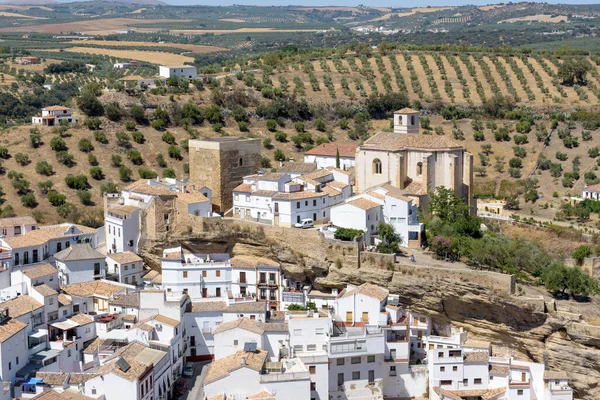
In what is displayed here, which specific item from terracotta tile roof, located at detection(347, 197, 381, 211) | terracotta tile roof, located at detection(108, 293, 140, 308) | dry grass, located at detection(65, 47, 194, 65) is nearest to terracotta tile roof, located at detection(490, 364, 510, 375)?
terracotta tile roof, located at detection(347, 197, 381, 211)

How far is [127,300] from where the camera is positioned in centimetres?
3416

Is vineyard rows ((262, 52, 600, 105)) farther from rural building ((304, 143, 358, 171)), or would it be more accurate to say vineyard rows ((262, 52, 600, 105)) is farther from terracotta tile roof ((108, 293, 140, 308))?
terracotta tile roof ((108, 293, 140, 308))

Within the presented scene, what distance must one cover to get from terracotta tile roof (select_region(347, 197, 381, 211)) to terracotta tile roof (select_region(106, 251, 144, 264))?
9.83 meters

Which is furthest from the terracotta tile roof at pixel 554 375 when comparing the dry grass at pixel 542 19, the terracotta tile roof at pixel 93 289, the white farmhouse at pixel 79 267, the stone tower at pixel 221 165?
the dry grass at pixel 542 19

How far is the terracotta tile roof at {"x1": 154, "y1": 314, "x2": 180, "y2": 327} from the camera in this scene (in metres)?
31.8

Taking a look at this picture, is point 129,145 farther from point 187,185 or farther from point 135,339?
point 135,339

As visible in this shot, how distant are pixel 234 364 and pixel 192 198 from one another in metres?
11.3

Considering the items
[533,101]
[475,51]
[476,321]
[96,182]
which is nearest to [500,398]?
[476,321]

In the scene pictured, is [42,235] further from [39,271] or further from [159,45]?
[159,45]

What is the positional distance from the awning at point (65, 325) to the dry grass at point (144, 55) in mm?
75825

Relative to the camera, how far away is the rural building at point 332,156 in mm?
46188

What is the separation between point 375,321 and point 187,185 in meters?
13.3

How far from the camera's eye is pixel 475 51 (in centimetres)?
8244

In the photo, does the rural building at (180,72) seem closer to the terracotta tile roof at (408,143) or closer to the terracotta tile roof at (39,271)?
the terracotta tile roof at (408,143)
